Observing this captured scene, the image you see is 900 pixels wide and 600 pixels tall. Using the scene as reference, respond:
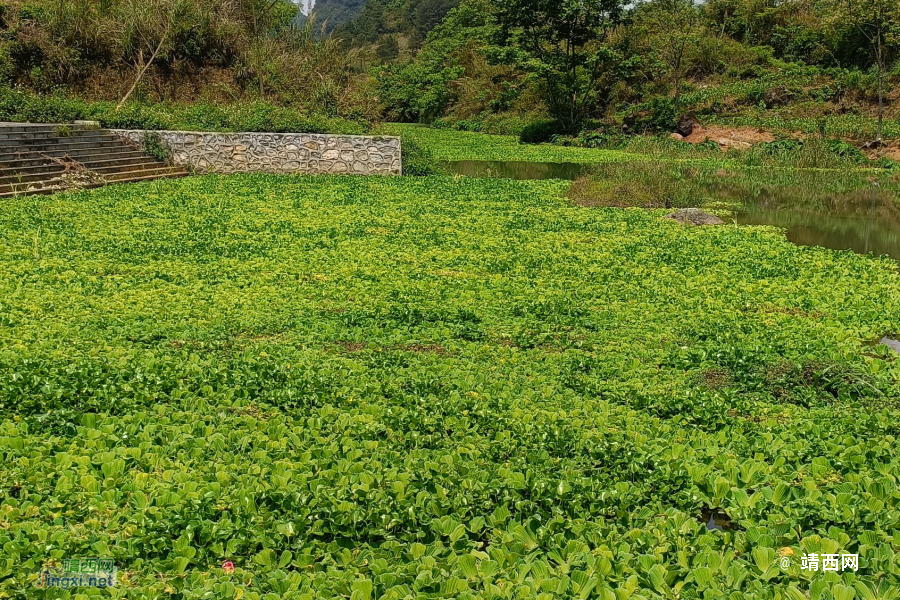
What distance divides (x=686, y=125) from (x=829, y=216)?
14.6 metres

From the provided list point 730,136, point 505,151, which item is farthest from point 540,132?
point 730,136

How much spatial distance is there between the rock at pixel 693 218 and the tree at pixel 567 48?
1819 cm

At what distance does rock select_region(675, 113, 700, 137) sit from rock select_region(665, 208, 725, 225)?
Answer: 1633 cm

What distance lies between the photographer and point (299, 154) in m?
19.0

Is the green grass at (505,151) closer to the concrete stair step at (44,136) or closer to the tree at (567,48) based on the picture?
the tree at (567,48)

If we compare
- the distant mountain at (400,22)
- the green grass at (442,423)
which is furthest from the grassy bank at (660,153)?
the distant mountain at (400,22)

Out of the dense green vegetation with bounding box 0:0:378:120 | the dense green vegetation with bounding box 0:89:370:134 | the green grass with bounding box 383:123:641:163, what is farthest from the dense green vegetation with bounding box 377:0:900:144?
the dense green vegetation with bounding box 0:89:370:134

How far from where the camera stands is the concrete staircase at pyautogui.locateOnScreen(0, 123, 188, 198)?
47.2 feet

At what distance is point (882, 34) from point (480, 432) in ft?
95.7

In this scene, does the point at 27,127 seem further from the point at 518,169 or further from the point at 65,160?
the point at 518,169

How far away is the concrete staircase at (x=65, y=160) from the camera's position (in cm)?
1438

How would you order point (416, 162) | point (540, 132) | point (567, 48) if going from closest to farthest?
point (416, 162) → point (567, 48) → point (540, 132)

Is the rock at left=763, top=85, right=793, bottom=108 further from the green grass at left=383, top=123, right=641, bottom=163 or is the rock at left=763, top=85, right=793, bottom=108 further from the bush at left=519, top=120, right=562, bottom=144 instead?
the bush at left=519, top=120, right=562, bottom=144

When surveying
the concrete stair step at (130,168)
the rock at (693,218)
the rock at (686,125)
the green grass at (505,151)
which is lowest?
the rock at (693,218)
